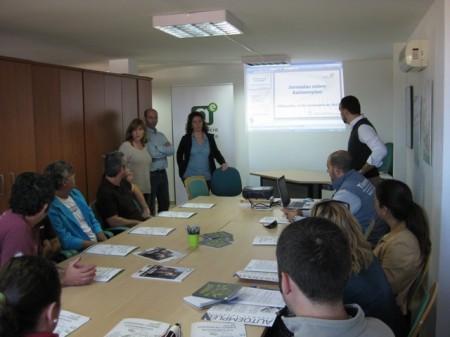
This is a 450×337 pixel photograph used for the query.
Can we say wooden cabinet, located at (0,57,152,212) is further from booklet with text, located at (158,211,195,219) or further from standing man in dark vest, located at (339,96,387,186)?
standing man in dark vest, located at (339,96,387,186)

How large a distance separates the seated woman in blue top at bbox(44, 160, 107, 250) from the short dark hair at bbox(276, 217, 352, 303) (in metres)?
2.16

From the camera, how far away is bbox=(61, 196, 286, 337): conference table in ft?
6.26

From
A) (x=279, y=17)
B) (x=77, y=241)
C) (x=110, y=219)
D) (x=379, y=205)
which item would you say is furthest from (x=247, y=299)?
(x=279, y=17)

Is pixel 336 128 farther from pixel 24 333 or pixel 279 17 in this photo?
pixel 24 333

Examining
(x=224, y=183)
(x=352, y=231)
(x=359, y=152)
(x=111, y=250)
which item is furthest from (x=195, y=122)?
(x=352, y=231)

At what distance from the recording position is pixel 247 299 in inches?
80.4

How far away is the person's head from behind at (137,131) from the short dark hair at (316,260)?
162 inches

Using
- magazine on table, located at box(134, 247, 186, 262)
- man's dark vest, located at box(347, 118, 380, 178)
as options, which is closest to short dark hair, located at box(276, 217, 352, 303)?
magazine on table, located at box(134, 247, 186, 262)

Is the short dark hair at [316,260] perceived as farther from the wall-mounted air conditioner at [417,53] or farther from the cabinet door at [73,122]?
the cabinet door at [73,122]

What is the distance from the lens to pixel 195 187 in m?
5.21

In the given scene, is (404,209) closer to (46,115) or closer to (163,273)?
(163,273)

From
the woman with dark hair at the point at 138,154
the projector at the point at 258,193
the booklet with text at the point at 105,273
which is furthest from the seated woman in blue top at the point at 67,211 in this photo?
the woman with dark hair at the point at 138,154

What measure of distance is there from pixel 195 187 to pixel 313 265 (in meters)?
3.92

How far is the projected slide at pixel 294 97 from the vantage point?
775 cm
